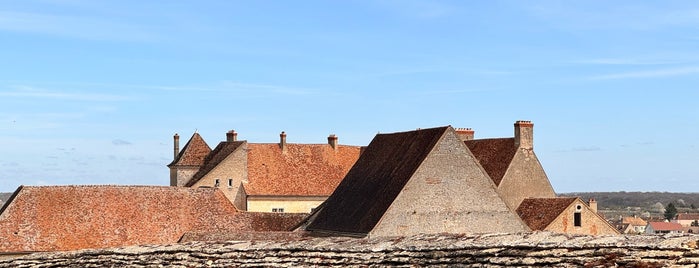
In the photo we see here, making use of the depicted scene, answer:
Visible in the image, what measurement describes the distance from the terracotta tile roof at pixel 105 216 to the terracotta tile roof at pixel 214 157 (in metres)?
19.2

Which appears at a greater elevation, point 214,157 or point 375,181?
point 214,157

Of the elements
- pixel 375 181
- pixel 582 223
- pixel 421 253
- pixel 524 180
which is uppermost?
pixel 524 180

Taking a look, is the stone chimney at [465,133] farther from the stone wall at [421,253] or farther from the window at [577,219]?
the stone wall at [421,253]

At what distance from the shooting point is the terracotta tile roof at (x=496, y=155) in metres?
47.4

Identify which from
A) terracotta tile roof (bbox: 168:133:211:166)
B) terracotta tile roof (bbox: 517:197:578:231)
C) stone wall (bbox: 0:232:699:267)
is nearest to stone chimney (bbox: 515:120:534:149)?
terracotta tile roof (bbox: 517:197:578:231)

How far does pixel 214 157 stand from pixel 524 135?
26.0 metres

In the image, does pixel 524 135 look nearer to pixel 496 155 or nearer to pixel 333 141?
pixel 496 155

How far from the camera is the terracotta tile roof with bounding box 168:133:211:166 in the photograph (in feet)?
222

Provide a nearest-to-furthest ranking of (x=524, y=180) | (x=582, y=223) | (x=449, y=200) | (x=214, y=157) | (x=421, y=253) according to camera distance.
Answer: (x=421, y=253)
(x=449, y=200)
(x=582, y=223)
(x=524, y=180)
(x=214, y=157)

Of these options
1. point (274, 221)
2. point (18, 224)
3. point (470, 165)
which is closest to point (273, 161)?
point (274, 221)

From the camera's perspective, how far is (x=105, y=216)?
43.2 m

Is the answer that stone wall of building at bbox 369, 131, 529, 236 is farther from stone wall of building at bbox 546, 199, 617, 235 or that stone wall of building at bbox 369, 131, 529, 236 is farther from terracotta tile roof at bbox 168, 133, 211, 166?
terracotta tile roof at bbox 168, 133, 211, 166


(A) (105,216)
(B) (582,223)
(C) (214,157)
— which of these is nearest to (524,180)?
(B) (582,223)

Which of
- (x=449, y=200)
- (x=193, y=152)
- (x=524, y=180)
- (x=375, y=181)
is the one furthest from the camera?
(x=193, y=152)
